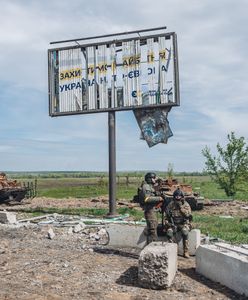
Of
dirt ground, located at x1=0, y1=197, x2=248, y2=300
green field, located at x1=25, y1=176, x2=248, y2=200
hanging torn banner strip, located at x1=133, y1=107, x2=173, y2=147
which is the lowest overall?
dirt ground, located at x1=0, y1=197, x2=248, y2=300

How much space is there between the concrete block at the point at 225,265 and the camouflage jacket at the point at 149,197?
129cm

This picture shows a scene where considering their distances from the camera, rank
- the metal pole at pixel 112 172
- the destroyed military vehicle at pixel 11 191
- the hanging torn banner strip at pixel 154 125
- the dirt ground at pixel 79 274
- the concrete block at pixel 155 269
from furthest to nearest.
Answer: the destroyed military vehicle at pixel 11 191, the hanging torn banner strip at pixel 154 125, the metal pole at pixel 112 172, the concrete block at pixel 155 269, the dirt ground at pixel 79 274

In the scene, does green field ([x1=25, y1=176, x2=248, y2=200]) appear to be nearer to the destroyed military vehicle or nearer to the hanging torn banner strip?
the destroyed military vehicle

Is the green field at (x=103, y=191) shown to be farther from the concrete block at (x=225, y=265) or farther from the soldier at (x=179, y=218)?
the concrete block at (x=225, y=265)

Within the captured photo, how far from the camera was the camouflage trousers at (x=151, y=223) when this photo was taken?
9.75m

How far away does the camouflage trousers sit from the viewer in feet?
32.0

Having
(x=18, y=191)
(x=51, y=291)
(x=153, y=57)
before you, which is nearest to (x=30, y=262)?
(x=51, y=291)

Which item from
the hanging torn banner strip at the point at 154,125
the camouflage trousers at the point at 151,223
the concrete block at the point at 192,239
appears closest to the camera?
the camouflage trousers at the point at 151,223

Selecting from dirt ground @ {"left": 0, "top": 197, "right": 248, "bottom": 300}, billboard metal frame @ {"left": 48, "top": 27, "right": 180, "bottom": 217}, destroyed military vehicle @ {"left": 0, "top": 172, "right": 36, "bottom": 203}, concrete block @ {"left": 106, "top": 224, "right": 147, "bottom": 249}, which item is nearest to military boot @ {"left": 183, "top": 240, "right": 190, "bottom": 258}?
dirt ground @ {"left": 0, "top": 197, "right": 248, "bottom": 300}

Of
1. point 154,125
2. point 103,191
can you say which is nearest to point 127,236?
point 154,125

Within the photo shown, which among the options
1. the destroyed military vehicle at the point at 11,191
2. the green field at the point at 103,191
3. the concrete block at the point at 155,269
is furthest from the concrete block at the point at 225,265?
the green field at the point at 103,191

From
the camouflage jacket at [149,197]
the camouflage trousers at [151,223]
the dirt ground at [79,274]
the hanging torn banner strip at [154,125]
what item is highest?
the hanging torn banner strip at [154,125]

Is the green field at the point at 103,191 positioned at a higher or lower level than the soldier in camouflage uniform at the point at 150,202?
lower

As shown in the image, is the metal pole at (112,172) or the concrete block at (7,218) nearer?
the concrete block at (7,218)
